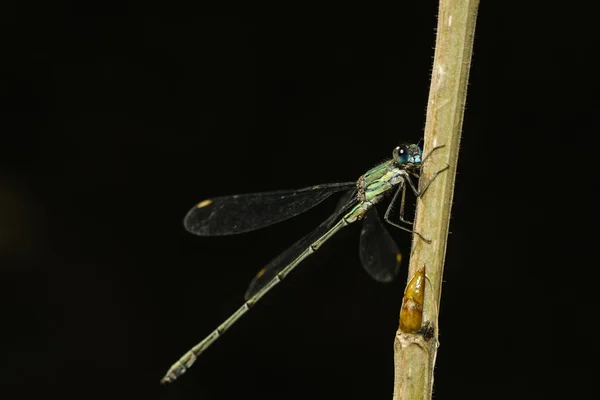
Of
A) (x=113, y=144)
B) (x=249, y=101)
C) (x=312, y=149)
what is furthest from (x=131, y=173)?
(x=312, y=149)

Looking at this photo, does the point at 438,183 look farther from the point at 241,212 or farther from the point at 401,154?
the point at 241,212

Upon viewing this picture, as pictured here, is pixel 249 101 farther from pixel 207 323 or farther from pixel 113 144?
pixel 207 323

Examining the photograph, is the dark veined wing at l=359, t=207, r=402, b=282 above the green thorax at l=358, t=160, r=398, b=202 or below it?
below

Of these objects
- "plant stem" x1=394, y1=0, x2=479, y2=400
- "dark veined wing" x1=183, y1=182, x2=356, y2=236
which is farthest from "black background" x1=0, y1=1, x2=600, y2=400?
"plant stem" x1=394, y1=0, x2=479, y2=400

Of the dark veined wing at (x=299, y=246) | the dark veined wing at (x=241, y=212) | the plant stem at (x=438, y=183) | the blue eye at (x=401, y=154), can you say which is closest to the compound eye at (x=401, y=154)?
the blue eye at (x=401, y=154)

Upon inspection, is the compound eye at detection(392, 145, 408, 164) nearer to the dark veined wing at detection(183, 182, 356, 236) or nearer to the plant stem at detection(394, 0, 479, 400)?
the dark veined wing at detection(183, 182, 356, 236)

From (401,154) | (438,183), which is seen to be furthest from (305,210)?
(438,183)
